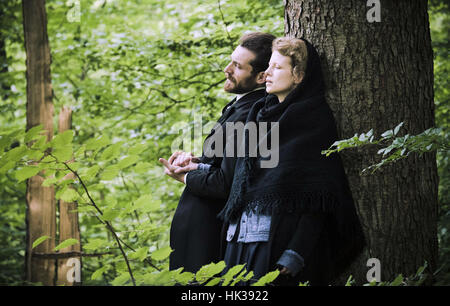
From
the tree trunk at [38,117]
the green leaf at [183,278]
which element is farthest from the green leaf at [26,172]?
the tree trunk at [38,117]

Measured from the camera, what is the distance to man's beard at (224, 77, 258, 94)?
275 cm

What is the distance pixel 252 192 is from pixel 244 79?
810 millimetres

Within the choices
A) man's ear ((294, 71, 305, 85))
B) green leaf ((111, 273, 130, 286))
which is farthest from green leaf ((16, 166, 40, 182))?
man's ear ((294, 71, 305, 85))

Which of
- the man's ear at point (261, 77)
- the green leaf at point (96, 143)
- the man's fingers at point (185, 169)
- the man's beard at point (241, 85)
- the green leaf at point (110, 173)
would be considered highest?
the man's ear at point (261, 77)

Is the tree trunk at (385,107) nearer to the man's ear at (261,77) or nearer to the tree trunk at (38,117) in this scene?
the man's ear at (261,77)

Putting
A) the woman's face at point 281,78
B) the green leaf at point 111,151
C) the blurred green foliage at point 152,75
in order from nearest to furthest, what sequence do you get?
1. the green leaf at point 111,151
2. the woman's face at point 281,78
3. the blurred green foliage at point 152,75

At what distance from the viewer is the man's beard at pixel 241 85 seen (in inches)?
108

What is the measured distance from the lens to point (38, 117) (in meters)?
4.82

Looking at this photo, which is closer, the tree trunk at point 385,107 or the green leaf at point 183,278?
the green leaf at point 183,278

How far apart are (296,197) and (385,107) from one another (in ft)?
2.32

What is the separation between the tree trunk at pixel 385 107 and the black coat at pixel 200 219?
0.61m

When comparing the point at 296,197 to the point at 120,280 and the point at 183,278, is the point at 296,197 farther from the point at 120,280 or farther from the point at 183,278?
the point at 120,280

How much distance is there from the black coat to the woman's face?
12.6 inches

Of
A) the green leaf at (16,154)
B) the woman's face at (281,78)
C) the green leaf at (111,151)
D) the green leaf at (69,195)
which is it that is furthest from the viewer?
the woman's face at (281,78)
